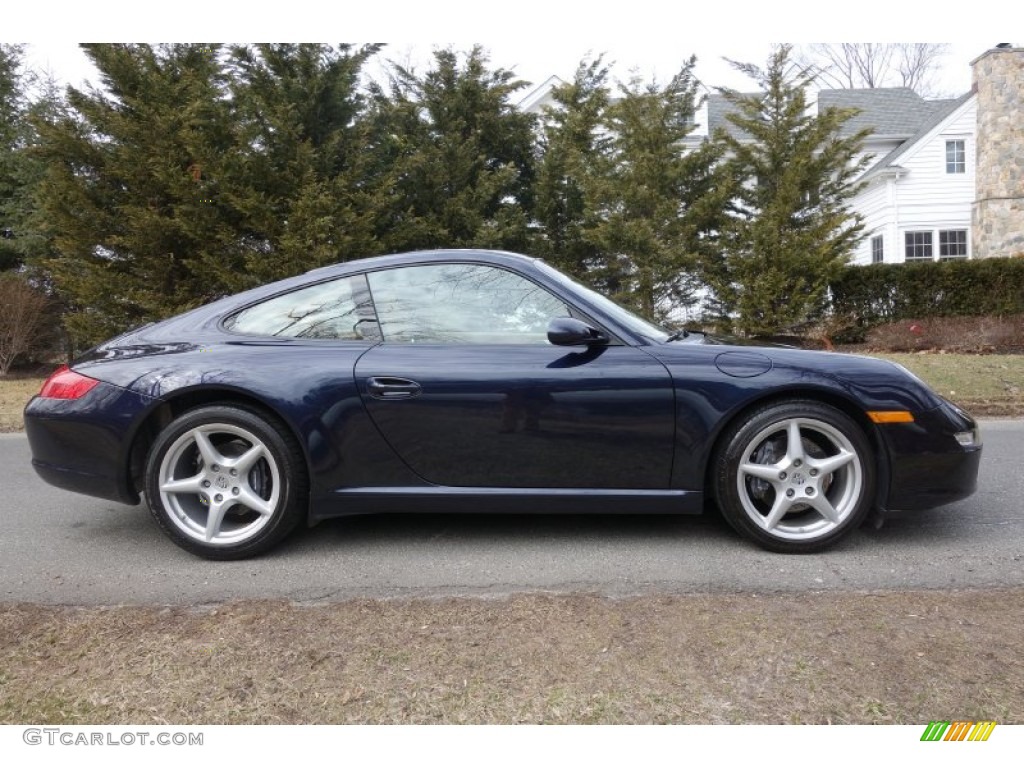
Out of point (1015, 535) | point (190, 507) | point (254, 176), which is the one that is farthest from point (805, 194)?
point (190, 507)

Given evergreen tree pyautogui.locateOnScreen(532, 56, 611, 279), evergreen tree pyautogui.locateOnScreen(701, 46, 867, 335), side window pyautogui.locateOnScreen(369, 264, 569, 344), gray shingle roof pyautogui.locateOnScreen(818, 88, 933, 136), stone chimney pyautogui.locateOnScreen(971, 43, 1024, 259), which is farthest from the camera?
gray shingle roof pyautogui.locateOnScreen(818, 88, 933, 136)

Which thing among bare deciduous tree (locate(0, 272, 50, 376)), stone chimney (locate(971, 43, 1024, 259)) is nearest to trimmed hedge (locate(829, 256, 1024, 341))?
stone chimney (locate(971, 43, 1024, 259))

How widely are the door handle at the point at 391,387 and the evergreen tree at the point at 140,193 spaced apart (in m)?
9.32

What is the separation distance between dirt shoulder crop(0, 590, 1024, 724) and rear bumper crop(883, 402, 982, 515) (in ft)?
1.82

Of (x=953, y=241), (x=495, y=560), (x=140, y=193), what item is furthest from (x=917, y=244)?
(x=495, y=560)

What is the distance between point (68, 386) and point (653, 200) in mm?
11300

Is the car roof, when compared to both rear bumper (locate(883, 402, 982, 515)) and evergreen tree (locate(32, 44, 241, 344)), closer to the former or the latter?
rear bumper (locate(883, 402, 982, 515))

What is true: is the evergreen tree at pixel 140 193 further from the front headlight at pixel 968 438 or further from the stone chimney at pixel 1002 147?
the stone chimney at pixel 1002 147

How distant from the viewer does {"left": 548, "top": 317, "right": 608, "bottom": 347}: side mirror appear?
319 centimetres

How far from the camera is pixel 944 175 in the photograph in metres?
22.0

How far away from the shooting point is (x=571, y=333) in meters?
3.19

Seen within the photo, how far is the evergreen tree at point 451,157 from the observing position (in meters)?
13.1

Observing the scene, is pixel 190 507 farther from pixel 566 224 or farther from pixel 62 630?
pixel 566 224

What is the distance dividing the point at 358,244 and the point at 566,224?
4.32 metres
